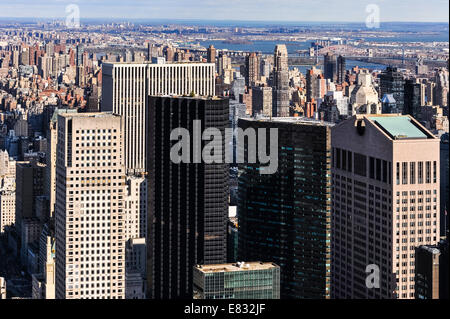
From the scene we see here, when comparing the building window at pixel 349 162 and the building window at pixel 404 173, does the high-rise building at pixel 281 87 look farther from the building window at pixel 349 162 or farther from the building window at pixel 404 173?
the building window at pixel 404 173

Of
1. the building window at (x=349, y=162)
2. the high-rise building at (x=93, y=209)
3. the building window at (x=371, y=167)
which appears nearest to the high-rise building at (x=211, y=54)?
the high-rise building at (x=93, y=209)

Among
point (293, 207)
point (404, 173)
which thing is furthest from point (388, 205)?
point (293, 207)

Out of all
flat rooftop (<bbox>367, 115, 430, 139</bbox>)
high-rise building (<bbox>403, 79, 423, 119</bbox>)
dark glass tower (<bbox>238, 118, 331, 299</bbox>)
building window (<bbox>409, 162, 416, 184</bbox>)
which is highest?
high-rise building (<bbox>403, 79, 423, 119</bbox>)

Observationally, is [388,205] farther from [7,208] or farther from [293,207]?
[7,208]

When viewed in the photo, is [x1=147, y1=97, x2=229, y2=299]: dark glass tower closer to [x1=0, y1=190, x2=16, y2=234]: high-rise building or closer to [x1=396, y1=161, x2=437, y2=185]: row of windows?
[x1=396, y1=161, x2=437, y2=185]: row of windows

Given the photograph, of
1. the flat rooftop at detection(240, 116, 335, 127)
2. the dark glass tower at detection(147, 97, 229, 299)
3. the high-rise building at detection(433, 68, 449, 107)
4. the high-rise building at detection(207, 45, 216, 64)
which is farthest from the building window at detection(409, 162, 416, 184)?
the high-rise building at detection(207, 45, 216, 64)
